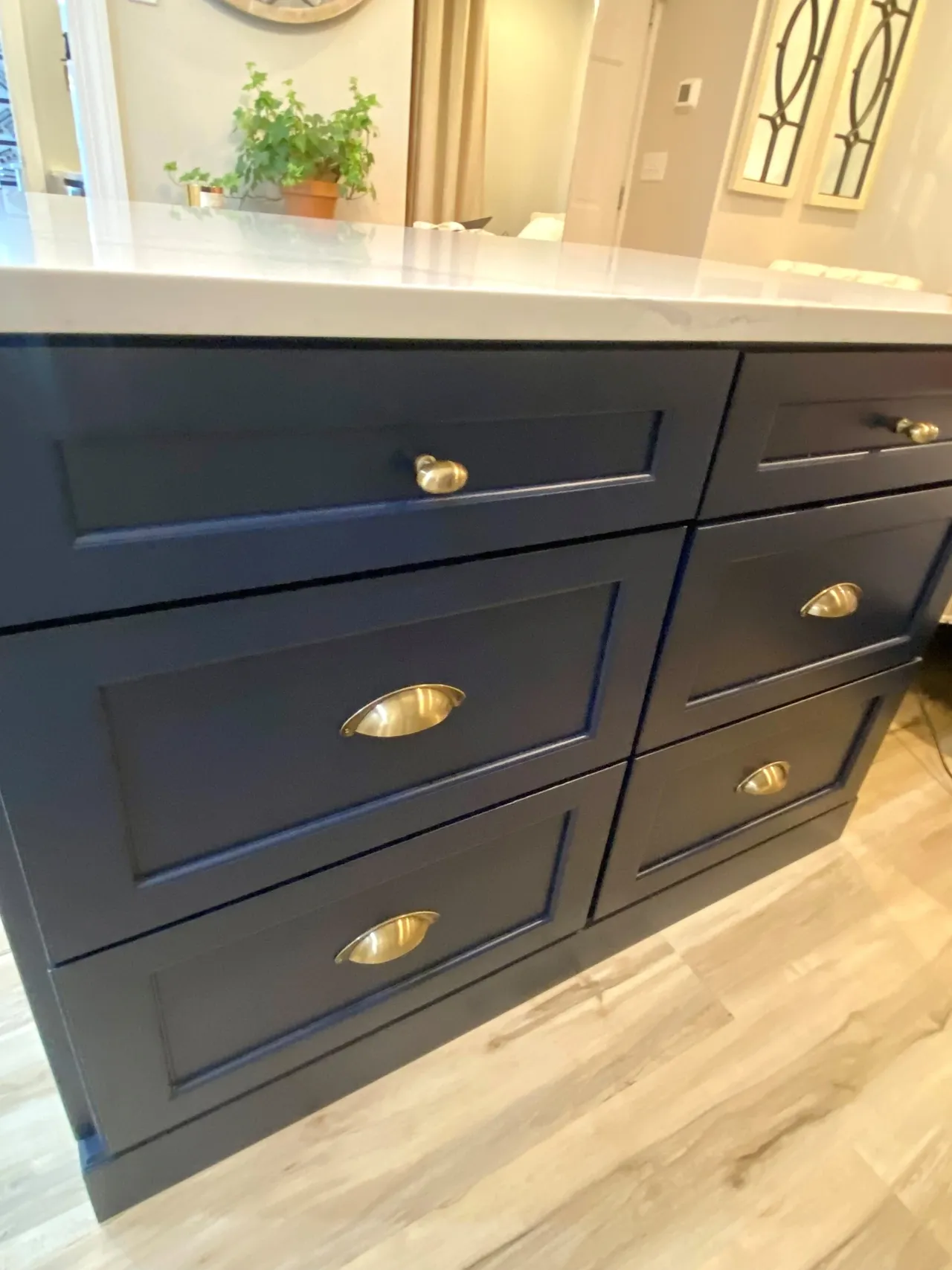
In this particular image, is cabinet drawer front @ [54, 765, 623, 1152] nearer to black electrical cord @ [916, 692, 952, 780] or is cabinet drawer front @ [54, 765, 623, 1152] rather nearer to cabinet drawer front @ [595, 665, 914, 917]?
cabinet drawer front @ [595, 665, 914, 917]

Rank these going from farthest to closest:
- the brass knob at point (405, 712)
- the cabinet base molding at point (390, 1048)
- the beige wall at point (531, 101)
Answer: the beige wall at point (531, 101)
the cabinet base molding at point (390, 1048)
the brass knob at point (405, 712)

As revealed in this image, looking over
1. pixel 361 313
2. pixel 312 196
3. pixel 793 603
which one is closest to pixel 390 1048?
pixel 793 603

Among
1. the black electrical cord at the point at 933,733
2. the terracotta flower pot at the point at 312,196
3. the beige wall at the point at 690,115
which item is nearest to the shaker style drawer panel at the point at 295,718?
the black electrical cord at the point at 933,733

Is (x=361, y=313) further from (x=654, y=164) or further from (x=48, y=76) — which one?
(x=654, y=164)

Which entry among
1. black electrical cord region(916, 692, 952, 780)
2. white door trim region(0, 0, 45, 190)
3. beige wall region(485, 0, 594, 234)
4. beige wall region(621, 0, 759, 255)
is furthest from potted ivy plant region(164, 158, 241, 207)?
beige wall region(485, 0, 594, 234)

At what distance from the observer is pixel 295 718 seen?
575mm

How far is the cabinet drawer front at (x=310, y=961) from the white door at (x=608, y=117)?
299cm

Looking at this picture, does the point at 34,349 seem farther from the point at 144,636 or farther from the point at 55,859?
the point at 55,859

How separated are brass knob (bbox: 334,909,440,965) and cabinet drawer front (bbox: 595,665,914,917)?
27 cm

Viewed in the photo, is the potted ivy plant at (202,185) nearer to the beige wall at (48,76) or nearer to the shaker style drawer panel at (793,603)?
the beige wall at (48,76)

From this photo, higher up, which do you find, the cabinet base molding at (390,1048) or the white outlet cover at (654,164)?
the white outlet cover at (654,164)

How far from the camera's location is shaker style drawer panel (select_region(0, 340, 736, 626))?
0.39 metres

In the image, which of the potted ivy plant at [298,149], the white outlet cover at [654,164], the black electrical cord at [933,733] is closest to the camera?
the black electrical cord at [933,733]

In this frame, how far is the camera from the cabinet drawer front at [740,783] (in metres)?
0.91
